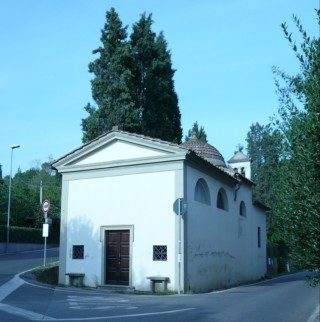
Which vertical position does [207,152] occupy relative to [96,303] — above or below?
above

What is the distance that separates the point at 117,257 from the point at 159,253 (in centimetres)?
191

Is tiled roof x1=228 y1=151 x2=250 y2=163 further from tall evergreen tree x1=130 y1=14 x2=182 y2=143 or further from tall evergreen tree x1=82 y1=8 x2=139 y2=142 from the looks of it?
tall evergreen tree x1=82 y1=8 x2=139 y2=142

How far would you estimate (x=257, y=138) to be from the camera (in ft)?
225

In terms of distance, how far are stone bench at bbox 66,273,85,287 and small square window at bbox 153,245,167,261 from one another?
319cm

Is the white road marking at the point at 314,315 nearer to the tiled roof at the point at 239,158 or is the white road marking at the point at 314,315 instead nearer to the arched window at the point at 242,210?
the arched window at the point at 242,210

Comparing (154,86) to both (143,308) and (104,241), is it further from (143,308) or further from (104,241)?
(143,308)

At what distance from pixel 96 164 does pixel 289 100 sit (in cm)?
1281

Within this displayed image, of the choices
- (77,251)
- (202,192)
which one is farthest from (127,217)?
(202,192)

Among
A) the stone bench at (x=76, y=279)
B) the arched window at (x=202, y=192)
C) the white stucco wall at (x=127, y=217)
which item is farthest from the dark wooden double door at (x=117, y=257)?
the arched window at (x=202, y=192)

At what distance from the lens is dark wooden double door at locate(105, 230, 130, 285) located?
18922mm

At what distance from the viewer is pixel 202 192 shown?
20.6 meters

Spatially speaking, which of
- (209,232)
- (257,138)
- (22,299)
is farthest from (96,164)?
(257,138)

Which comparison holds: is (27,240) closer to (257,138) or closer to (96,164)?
(96,164)

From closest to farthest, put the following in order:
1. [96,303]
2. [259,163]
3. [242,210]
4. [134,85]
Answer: [96,303] < [242,210] < [134,85] < [259,163]
